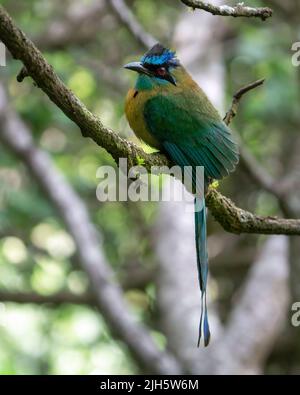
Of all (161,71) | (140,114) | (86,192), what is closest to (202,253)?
(140,114)

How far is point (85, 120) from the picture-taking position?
2.27 metres

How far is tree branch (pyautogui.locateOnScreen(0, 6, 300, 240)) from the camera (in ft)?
6.38

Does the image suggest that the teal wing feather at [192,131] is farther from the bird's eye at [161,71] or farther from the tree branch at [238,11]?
the tree branch at [238,11]

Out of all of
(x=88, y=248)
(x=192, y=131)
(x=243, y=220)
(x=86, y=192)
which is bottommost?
(x=88, y=248)

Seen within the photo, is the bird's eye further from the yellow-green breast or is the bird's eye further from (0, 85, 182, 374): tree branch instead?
(0, 85, 182, 374): tree branch

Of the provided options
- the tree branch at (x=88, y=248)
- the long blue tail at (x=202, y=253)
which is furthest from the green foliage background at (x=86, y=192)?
the long blue tail at (x=202, y=253)

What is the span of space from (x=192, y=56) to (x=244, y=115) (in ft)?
2.20

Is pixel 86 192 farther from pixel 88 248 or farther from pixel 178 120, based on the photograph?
pixel 178 120

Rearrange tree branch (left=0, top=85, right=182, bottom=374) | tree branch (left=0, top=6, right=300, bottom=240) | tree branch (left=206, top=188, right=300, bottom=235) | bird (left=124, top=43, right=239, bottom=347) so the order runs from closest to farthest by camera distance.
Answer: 1. tree branch (left=0, top=6, right=300, bottom=240)
2. tree branch (left=206, top=188, right=300, bottom=235)
3. bird (left=124, top=43, right=239, bottom=347)
4. tree branch (left=0, top=85, right=182, bottom=374)

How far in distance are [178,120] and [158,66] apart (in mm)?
283

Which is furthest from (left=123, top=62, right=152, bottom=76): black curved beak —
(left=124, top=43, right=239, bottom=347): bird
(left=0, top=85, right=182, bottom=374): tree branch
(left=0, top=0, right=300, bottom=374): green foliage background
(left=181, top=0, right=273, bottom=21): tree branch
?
(left=0, top=0, right=300, bottom=374): green foliage background

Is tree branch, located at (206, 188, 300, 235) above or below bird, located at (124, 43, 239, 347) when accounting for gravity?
below

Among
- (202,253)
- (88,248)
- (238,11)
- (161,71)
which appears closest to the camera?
(238,11)

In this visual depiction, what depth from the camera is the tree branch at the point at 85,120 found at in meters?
1.94
